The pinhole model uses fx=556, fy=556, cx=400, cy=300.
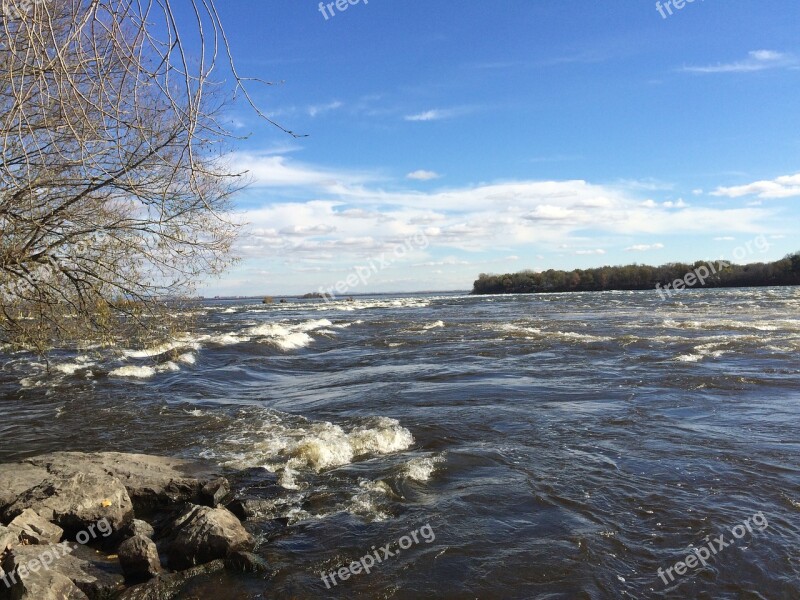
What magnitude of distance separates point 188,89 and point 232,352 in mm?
19285

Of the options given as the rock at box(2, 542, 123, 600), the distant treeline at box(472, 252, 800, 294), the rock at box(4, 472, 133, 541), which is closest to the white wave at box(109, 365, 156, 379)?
the rock at box(4, 472, 133, 541)

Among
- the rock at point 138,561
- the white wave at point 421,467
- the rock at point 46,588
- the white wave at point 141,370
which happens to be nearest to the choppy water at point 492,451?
the white wave at point 421,467

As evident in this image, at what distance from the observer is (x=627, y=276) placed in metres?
81.6

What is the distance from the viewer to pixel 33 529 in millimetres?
4496

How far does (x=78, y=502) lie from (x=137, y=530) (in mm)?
796

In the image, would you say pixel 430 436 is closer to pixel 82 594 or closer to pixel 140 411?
pixel 82 594

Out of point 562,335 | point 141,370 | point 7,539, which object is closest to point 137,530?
point 7,539

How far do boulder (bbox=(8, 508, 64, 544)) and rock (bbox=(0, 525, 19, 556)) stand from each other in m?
0.04

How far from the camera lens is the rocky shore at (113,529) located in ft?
13.0

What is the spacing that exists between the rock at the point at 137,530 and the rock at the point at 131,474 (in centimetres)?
93

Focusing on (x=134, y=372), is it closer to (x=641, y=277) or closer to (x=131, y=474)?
(x=131, y=474)

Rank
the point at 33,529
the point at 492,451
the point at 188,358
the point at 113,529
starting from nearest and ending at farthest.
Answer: the point at 33,529, the point at 113,529, the point at 492,451, the point at 188,358

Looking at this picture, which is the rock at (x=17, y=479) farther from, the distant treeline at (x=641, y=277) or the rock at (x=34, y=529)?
the distant treeline at (x=641, y=277)

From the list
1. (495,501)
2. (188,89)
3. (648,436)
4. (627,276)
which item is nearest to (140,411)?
(495,501)
